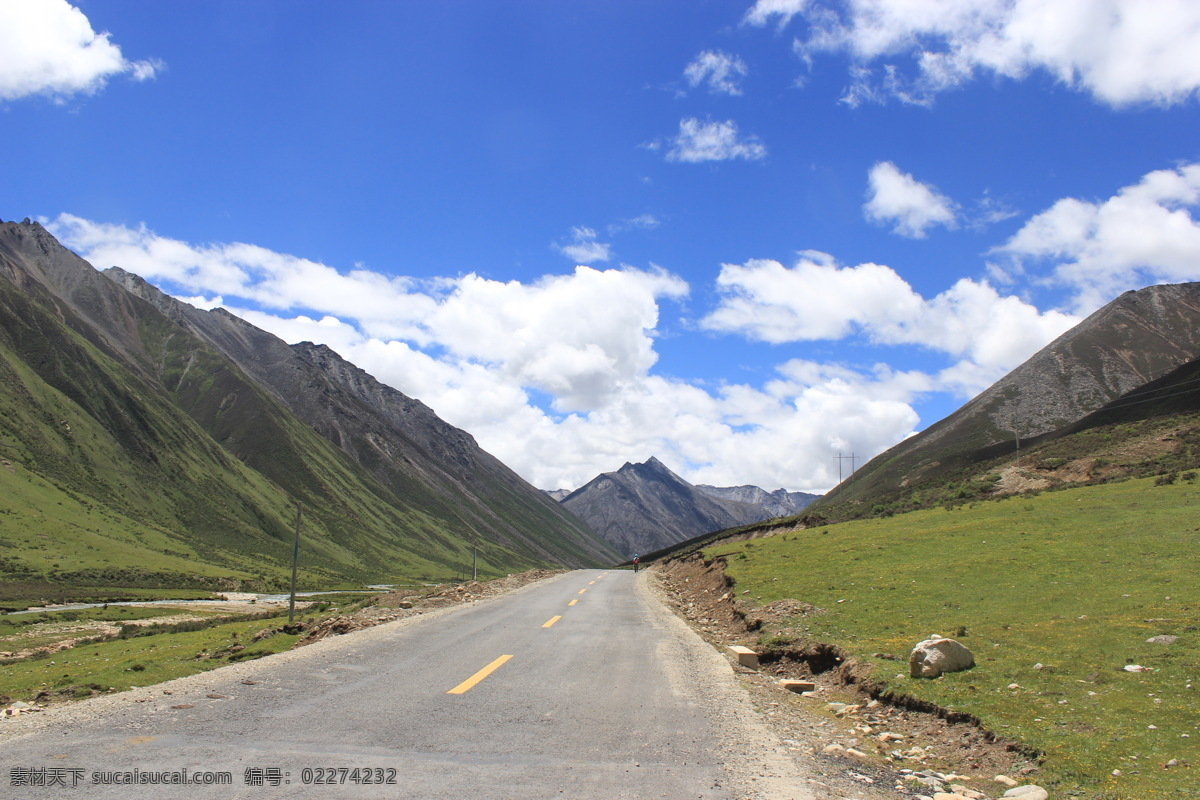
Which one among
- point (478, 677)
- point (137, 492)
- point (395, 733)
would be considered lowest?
point (478, 677)

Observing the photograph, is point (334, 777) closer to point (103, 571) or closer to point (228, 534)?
point (103, 571)

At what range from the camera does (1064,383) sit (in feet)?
506

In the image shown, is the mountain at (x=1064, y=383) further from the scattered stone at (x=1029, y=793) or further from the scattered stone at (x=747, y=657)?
the scattered stone at (x=1029, y=793)

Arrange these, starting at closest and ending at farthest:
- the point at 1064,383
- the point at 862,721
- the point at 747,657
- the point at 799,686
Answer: the point at 862,721
the point at 799,686
the point at 747,657
the point at 1064,383

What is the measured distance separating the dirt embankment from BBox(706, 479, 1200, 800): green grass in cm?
35

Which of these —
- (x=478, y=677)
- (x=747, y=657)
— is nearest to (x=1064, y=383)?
(x=747, y=657)

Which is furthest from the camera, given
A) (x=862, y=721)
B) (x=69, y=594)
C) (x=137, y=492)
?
(x=137, y=492)

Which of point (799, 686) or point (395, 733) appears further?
point (799, 686)

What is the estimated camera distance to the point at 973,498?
51281 mm

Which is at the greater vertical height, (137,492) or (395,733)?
(137,492)

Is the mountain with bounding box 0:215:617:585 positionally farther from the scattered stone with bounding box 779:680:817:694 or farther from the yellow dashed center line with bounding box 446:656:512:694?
the scattered stone with bounding box 779:680:817:694

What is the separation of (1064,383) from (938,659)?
17643 centimetres

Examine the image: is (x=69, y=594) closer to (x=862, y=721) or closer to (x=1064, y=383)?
(x=862, y=721)

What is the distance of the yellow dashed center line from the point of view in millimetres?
11411
